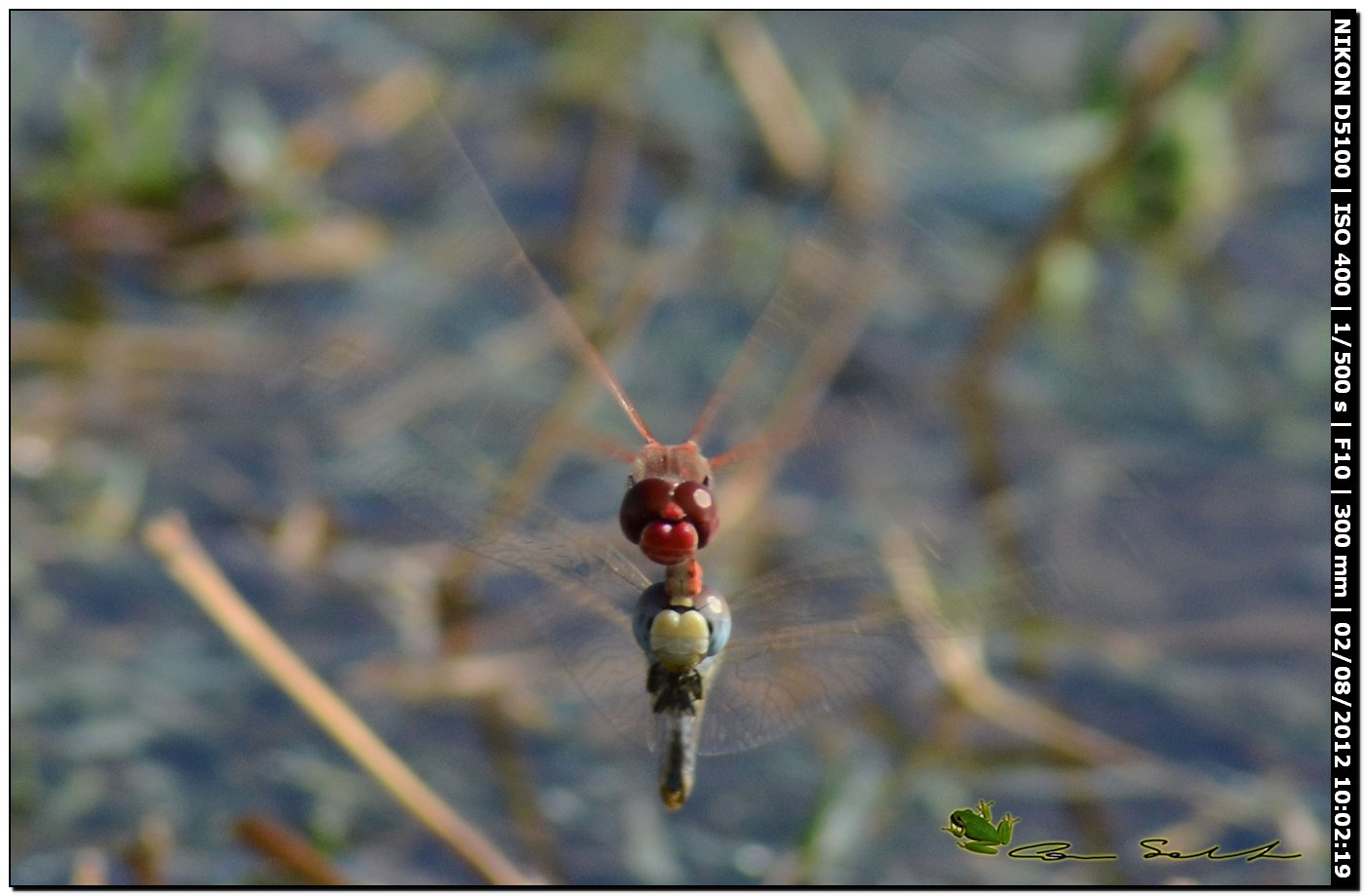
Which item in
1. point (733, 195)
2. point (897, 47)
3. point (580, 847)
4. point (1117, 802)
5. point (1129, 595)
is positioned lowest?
point (580, 847)

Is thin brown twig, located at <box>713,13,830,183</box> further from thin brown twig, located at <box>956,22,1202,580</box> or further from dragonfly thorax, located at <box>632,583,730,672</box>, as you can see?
dragonfly thorax, located at <box>632,583,730,672</box>

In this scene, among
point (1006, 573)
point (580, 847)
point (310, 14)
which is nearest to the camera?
point (1006, 573)

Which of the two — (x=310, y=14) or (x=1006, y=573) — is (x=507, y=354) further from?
(x=1006, y=573)

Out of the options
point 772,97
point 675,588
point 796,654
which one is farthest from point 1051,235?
point 675,588

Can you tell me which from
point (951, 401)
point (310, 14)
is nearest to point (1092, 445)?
point (951, 401)

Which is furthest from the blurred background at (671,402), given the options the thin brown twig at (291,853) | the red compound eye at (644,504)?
the red compound eye at (644,504)

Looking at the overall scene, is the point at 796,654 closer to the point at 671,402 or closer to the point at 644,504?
the point at 644,504
